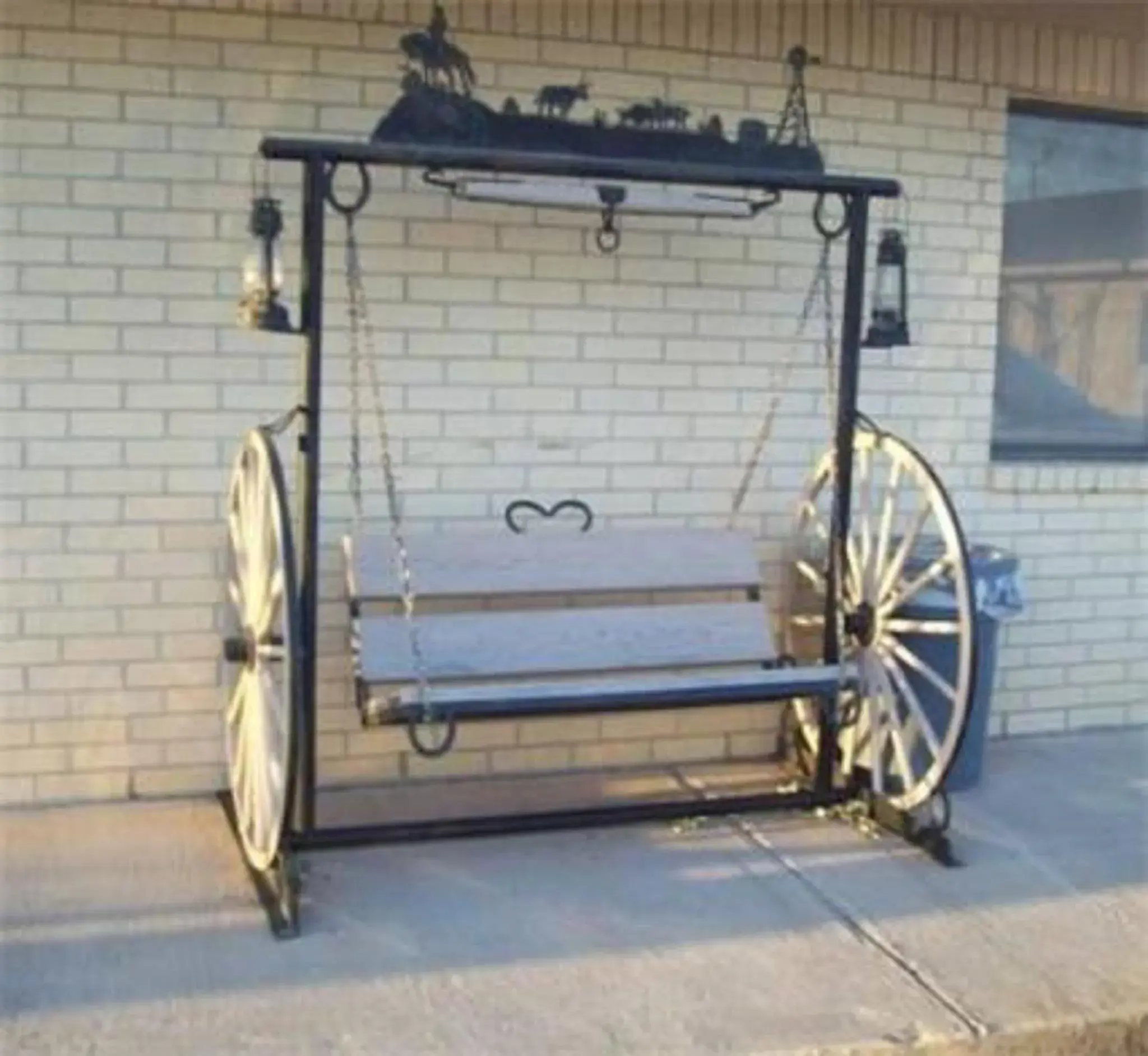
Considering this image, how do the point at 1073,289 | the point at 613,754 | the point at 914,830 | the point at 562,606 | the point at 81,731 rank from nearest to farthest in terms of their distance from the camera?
the point at 914,830
the point at 81,731
the point at 562,606
the point at 613,754
the point at 1073,289

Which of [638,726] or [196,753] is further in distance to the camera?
[638,726]

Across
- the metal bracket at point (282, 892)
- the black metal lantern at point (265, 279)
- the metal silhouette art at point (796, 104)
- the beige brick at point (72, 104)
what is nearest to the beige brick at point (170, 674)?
the metal bracket at point (282, 892)

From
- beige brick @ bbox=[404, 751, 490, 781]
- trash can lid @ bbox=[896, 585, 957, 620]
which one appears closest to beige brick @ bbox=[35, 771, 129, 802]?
beige brick @ bbox=[404, 751, 490, 781]

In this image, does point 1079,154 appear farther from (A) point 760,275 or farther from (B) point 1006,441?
(A) point 760,275

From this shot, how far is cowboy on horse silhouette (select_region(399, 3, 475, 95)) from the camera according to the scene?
3828 millimetres

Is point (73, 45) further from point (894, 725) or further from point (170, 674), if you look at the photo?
point (894, 725)

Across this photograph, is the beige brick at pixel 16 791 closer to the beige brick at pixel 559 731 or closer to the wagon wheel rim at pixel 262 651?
the wagon wheel rim at pixel 262 651

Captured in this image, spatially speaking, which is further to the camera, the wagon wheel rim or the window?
the window

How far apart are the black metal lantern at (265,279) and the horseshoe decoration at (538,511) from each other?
0.97m

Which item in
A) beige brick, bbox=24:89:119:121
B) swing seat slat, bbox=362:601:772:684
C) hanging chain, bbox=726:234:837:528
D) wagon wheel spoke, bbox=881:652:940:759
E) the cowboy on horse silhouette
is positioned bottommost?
wagon wheel spoke, bbox=881:652:940:759

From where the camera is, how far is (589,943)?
10.7ft

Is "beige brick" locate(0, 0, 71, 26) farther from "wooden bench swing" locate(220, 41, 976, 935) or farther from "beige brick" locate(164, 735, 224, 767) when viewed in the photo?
"beige brick" locate(164, 735, 224, 767)

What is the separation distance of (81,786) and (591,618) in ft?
4.68

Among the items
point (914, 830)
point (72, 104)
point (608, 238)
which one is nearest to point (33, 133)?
point (72, 104)
